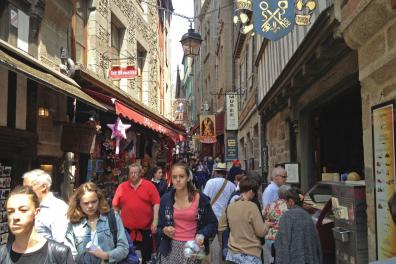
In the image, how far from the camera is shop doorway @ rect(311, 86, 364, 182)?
9.66 metres

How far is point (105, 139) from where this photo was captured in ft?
33.8

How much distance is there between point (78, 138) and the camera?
761 centimetres

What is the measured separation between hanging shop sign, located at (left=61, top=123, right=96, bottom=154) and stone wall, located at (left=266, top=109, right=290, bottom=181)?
5104 millimetres

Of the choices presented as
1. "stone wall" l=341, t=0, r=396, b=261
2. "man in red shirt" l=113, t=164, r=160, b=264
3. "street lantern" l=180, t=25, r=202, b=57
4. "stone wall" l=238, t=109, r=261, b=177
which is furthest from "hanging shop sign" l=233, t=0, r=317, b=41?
"stone wall" l=238, t=109, r=261, b=177

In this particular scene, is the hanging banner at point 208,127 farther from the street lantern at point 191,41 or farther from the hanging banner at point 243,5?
the hanging banner at point 243,5

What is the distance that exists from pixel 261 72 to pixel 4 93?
8414 millimetres

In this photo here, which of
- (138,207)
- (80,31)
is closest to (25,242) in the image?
(138,207)

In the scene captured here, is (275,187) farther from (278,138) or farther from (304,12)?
(278,138)

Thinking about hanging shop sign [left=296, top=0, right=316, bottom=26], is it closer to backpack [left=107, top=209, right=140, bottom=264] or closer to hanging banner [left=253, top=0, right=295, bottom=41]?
hanging banner [left=253, top=0, right=295, bottom=41]

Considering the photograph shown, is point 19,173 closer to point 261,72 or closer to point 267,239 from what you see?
point 267,239

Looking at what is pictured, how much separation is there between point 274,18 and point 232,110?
15.3 meters

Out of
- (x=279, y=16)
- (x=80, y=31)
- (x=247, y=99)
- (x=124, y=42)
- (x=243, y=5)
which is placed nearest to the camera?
(x=279, y=16)

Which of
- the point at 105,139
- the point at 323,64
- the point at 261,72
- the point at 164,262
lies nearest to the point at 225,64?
the point at 261,72

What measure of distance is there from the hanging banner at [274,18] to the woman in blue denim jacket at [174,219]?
2804 mm
